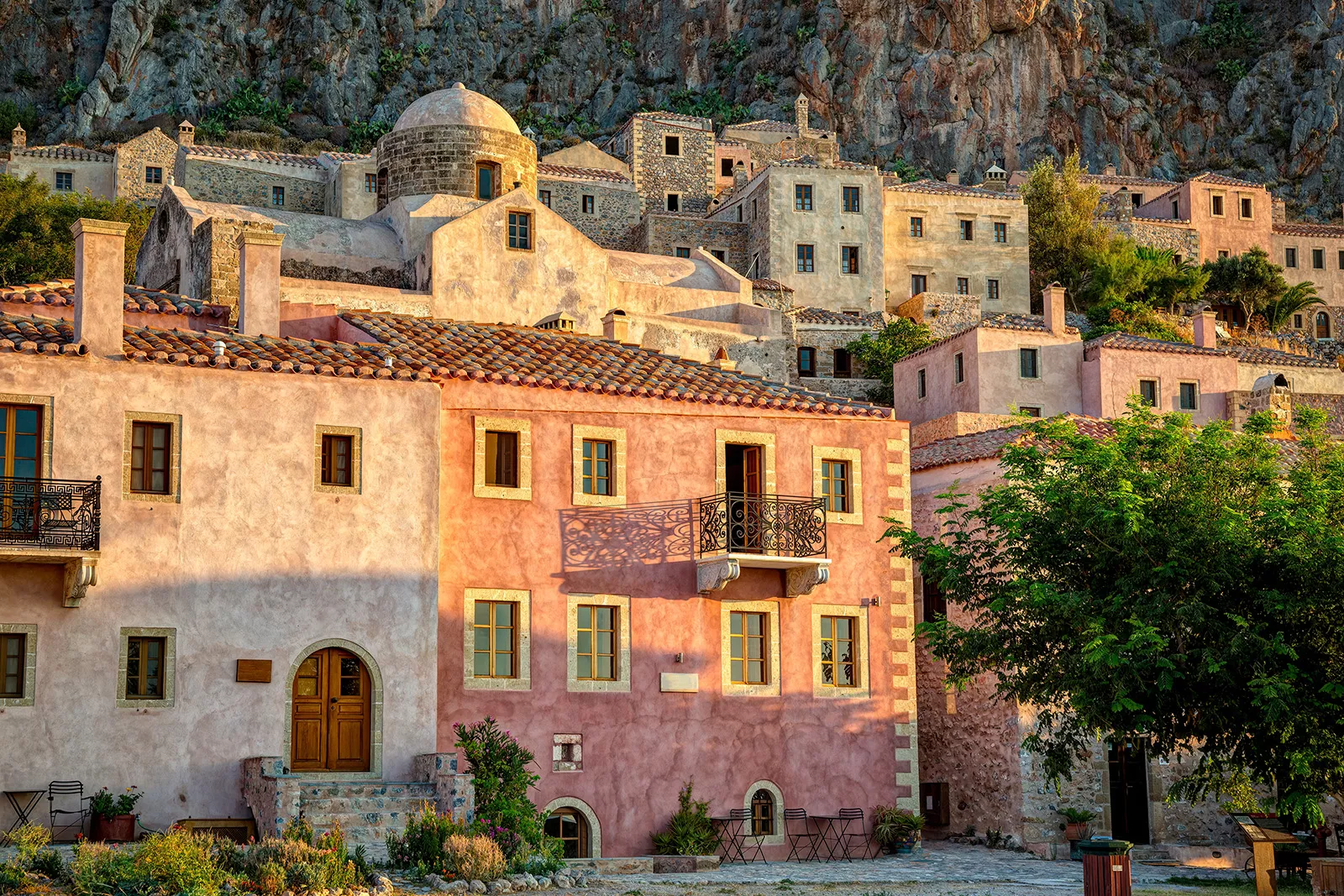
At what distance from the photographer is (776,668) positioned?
101 ft

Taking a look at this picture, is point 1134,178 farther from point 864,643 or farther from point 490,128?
point 864,643

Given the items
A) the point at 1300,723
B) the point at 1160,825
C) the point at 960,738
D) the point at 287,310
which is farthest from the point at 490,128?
the point at 1300,723

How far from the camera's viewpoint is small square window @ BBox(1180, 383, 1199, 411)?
56.3m

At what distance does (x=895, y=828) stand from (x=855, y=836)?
0.79 meters

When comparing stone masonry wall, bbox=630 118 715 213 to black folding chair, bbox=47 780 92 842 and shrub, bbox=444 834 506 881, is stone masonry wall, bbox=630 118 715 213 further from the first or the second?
shrub, bbox=444 834 506 881

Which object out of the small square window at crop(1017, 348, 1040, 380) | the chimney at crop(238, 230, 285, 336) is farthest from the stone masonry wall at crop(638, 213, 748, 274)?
the chimney at crop(238, 230, 285, 336)

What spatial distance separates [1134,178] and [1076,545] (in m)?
75.7

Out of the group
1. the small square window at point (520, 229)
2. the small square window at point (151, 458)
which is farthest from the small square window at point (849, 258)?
the small square window at point (151, 458)

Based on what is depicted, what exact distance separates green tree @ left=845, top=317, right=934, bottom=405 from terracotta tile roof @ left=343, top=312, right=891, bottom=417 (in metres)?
28.1

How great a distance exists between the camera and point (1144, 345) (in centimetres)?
5684

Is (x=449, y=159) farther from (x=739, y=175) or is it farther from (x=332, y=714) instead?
(x=739, y=175)

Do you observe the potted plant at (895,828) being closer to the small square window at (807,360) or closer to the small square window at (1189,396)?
the small square window at (1189,396)

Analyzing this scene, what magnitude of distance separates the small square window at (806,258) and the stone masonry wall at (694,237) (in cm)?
298

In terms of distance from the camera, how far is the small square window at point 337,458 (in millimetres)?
27391
